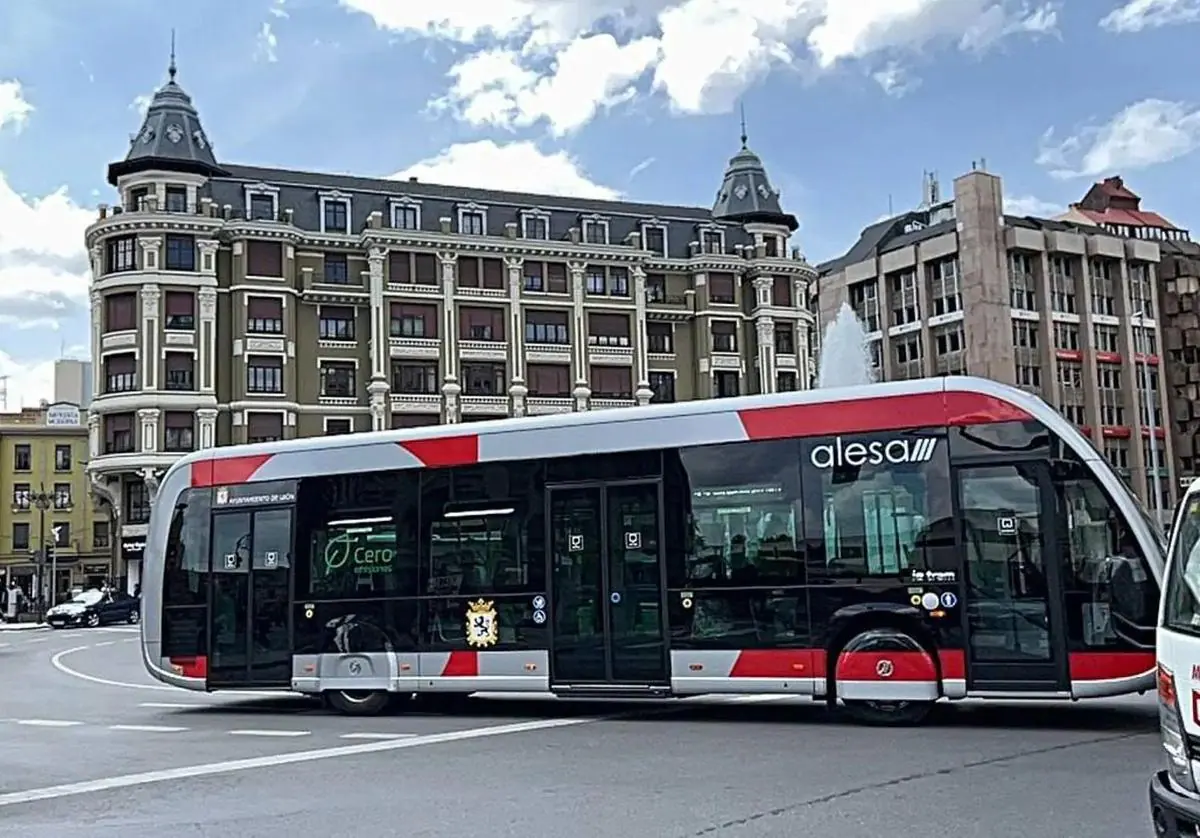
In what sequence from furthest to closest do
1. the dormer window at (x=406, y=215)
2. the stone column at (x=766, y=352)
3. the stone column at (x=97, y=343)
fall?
the stone column at (x=766, y=352) < the dormer window at (x=406, y=215) < the stone column at (x=97, y=343)

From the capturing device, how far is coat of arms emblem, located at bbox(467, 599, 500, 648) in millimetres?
14016

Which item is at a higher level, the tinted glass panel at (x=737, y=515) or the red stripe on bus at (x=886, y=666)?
the tinted glass panel at (x=737, y=515)

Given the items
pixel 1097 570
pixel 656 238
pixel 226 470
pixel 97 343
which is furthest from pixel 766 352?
pixel 1097 570

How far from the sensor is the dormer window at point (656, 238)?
67188mm

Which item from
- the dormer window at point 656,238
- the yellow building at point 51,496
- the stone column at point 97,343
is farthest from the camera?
A: the yellow building at point 51,496

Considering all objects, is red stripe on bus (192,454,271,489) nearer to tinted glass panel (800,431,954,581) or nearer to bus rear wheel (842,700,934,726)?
tinted glass panel (800,431,954,581)

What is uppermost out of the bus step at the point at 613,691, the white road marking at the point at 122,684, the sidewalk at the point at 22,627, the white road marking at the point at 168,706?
the bus step at the point at 613,691

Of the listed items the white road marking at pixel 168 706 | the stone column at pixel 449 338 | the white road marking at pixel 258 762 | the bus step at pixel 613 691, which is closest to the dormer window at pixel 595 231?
the stone column at pixel 449 338

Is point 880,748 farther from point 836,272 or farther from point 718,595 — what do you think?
point 836,272

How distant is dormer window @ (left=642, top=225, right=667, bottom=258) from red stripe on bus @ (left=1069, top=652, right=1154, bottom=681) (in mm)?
56650

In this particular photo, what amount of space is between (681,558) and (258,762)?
15.2ft

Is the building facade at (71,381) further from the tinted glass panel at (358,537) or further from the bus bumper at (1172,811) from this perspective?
the bus bumper at (1172,811)

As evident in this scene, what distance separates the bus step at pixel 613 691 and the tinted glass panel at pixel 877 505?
2039 millimetres

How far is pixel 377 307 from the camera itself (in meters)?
59.1
